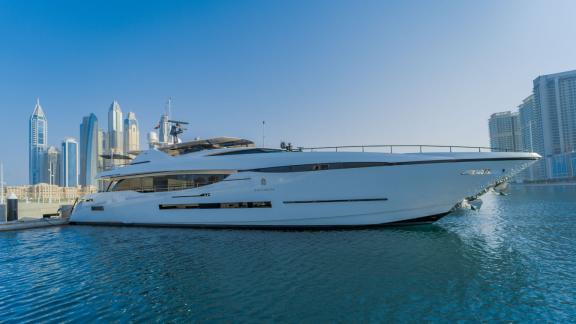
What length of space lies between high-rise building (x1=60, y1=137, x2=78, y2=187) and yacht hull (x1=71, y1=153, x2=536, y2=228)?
595ft

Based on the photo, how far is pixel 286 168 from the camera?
14555mm

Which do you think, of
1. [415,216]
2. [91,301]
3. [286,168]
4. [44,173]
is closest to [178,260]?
[91,301]

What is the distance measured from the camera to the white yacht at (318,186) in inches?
530

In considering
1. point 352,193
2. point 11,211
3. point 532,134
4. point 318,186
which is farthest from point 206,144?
point 532,134

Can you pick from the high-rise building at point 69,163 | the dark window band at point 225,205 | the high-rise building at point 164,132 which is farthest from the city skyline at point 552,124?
the high-rise building at point 69,163

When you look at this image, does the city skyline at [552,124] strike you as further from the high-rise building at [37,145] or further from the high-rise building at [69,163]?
the high-rise building at [69,163]

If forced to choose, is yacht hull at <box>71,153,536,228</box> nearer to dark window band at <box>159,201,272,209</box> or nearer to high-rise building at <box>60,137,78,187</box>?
dark window band at <box>159,201,272,209</box>

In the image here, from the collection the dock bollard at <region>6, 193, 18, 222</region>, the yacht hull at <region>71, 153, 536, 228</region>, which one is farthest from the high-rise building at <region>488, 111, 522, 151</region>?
the dock bollard at <region>6, 193, 18, 222</region>

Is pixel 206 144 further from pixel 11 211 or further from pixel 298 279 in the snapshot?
pixel 11 211

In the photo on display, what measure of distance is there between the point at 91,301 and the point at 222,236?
289 inches

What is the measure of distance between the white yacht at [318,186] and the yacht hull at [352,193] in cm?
5

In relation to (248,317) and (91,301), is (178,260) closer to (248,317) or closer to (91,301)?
(91,301)

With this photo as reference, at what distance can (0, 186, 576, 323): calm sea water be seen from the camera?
552 centimetres

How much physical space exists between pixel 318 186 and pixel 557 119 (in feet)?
453
